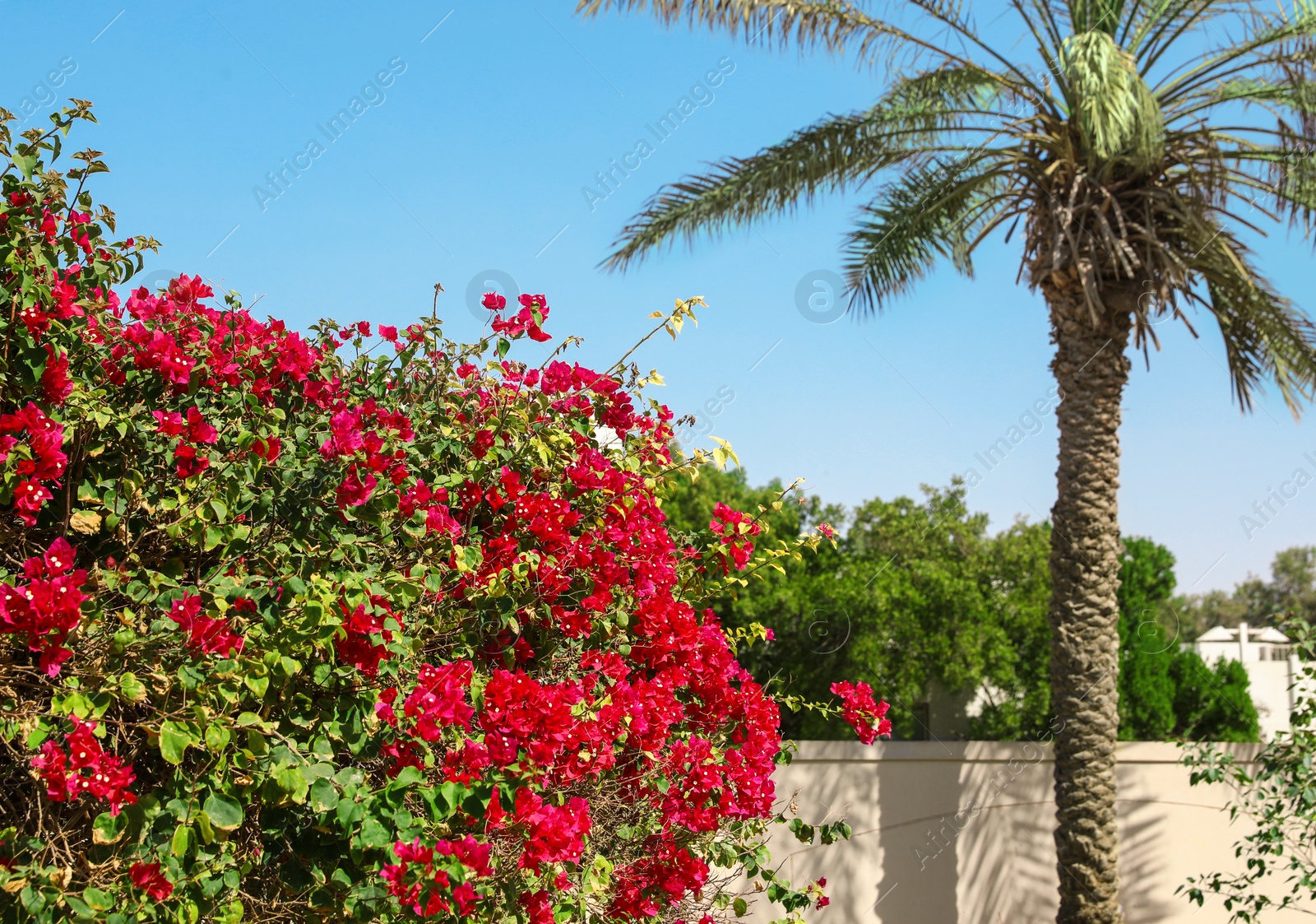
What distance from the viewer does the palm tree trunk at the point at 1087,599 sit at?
274 inches

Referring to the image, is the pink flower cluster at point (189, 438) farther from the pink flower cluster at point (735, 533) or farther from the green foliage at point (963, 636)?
the green foliage at point (963, 636)

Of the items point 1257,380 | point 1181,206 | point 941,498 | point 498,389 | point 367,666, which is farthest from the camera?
point 941,498

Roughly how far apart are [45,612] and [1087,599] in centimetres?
668

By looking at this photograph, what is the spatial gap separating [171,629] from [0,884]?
0.53 m

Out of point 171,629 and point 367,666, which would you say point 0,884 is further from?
point 367,666

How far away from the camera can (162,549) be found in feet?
8.74

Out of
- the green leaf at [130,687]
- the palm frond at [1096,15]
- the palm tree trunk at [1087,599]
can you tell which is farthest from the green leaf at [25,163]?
the palm frond at [1096,15]

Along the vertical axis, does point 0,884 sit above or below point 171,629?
below

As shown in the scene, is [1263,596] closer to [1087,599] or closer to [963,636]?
[963,636]

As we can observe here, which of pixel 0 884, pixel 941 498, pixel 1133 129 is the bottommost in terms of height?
pixel 0 884

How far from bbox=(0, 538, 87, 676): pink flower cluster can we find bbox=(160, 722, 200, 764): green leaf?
0.23 m

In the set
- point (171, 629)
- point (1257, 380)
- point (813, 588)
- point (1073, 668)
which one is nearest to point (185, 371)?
point (171, 629)

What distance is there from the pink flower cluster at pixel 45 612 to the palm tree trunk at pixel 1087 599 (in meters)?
6.57

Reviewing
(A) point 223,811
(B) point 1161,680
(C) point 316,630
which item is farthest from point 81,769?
(B) point 1161,680
